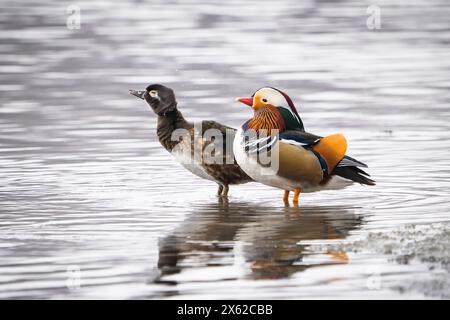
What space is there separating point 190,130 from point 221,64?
790 centimetres

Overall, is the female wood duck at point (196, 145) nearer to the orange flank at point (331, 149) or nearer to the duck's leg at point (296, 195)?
the duck's leg at point (296, 195)

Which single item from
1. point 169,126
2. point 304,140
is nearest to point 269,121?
point 304,140

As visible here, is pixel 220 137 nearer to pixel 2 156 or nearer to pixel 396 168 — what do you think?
pixel 396 168

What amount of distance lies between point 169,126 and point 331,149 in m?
1.89

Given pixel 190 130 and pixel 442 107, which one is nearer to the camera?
pixel 190 130

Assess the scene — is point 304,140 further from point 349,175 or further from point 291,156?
point 349,175

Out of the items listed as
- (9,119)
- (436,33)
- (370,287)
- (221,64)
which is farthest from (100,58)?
(370,287)

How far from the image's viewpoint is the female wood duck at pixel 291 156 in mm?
9945

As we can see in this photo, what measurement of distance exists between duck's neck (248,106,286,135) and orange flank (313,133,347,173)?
0.44 m

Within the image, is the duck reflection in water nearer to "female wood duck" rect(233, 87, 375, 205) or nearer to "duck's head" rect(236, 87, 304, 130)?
"female wood duck" rect(233, 87, 375, 205)

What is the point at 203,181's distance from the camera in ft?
38.7

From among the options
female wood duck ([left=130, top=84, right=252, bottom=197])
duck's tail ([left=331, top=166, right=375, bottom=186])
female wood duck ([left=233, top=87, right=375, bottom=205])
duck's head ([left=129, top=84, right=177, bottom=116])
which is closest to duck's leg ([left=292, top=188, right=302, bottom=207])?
female wood duck ([left=233, top=87, right=375, bottom=205])

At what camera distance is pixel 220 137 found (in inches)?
429
